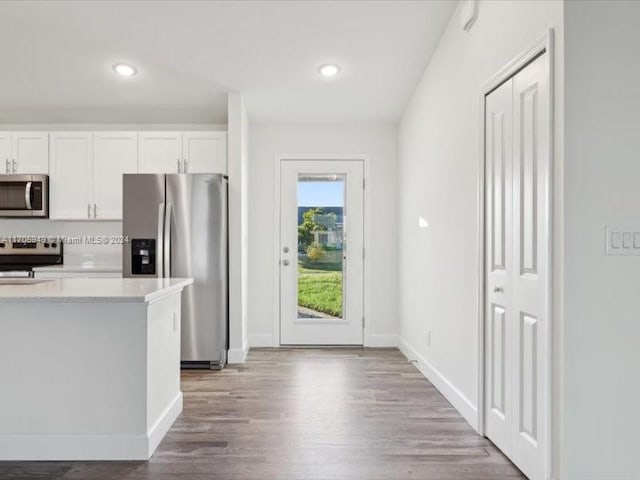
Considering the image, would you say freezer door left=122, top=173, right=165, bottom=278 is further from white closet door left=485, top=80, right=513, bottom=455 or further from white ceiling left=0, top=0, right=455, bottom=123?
white closet door left=485, top=80, right=513, bottom=455

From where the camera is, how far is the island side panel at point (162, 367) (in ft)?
8.45

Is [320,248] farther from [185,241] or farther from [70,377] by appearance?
[70,377]

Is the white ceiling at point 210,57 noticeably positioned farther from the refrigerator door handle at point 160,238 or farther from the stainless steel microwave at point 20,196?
the refrigerator door handle at point 160,238

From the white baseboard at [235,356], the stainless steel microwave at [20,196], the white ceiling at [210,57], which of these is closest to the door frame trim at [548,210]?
the white ceiling at [210,57]

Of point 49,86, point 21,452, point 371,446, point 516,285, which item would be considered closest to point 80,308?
point 21,452

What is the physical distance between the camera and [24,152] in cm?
479

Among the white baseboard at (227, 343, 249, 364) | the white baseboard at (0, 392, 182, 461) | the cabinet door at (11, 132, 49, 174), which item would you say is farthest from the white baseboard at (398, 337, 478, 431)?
the cabinet door at (11, 132, 49, 174)

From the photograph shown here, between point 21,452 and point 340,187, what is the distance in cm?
372

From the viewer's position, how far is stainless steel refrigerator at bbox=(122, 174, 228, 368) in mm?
4320

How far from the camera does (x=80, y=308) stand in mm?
2510

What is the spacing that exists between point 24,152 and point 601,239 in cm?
495

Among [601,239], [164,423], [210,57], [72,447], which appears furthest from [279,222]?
[601,239]

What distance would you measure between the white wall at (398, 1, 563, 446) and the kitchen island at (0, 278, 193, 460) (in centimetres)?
190

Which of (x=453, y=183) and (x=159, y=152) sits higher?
(x=159, y=152)
